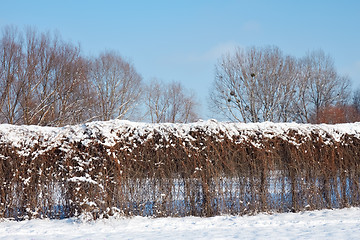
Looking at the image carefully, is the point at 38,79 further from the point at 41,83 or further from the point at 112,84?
the point at 112,84

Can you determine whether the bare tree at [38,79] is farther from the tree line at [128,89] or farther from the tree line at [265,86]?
the tree line at [265,86]

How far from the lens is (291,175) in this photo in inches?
272

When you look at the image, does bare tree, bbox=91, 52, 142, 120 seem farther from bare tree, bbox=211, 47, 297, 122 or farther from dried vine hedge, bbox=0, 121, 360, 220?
dried vine hedge, bbox=0, 121, 360, 220

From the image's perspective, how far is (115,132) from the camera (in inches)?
245

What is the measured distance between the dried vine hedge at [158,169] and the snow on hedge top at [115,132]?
19mm

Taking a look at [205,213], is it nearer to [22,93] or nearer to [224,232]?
[224,232]

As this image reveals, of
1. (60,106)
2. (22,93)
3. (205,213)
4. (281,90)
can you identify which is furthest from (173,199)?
(281,90)

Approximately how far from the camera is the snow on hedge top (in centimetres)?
619

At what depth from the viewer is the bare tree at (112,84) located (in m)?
28.9

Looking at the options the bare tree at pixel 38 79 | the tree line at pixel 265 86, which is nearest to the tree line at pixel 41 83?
the bare tree at pixel 38 79

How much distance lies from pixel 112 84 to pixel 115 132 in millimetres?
23852

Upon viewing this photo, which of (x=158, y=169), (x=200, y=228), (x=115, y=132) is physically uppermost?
(x=115, y=132)

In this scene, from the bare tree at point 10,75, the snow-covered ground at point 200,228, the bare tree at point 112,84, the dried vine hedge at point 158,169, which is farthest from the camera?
the bare tree at point 112,84

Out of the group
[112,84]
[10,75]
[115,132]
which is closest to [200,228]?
[115,132]
